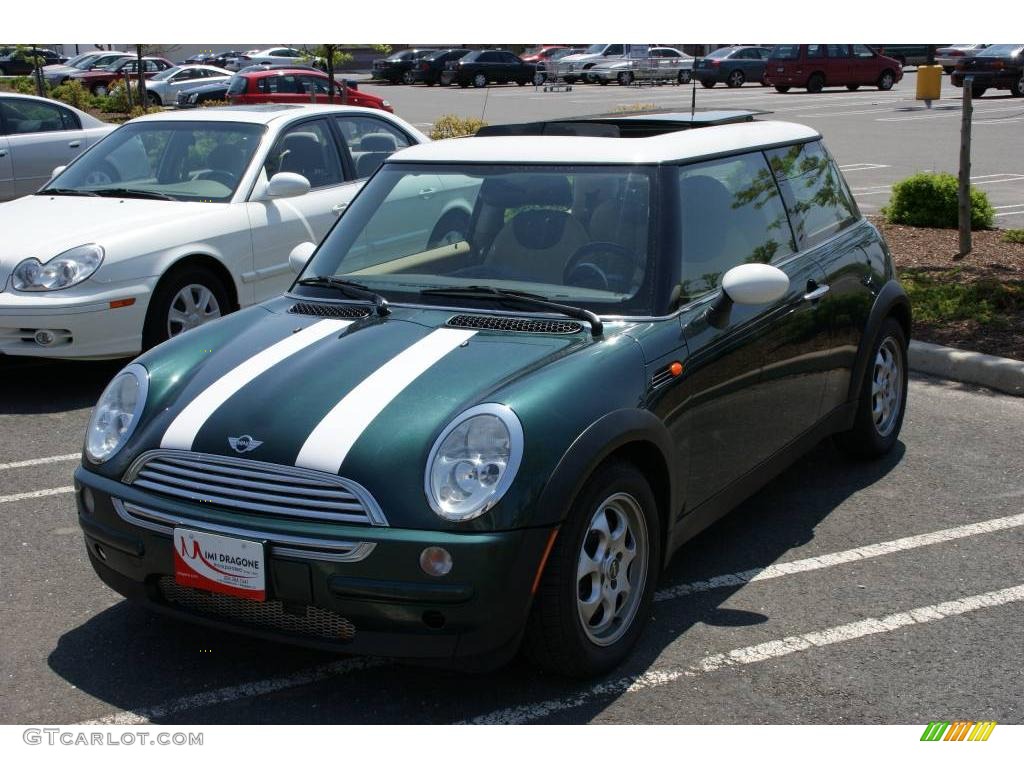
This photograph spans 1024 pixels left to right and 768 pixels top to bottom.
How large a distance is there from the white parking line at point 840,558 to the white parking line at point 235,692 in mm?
1154

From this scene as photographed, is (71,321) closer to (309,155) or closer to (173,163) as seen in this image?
(173,163)

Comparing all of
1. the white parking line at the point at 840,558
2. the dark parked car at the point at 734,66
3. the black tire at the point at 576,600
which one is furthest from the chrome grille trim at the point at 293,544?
the dark parked car at the point at 734,66

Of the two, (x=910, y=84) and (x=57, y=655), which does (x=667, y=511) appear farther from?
(x=910, y=84)

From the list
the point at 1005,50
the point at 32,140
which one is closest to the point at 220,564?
the point at 32,140

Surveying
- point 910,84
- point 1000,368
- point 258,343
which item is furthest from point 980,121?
point 258,343

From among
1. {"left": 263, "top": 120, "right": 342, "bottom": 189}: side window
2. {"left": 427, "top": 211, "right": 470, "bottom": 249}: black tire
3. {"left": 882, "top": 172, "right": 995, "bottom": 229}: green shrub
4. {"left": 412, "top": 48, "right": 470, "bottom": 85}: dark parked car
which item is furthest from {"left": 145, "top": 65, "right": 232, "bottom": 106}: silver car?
{"left": 427, "top": 211, "right": 470, "bottom": 249}: black tire

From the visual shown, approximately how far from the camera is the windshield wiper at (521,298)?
418 cm

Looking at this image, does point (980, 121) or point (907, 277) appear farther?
point (980, 121)

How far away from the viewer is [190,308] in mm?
7621

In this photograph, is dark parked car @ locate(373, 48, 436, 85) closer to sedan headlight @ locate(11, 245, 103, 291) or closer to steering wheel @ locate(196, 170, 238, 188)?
steering wheel @ locate(196, 170, 238, 188)

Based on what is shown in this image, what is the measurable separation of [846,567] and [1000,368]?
3.03 meters

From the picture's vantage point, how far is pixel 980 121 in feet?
86.6

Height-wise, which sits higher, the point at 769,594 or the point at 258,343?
the point at 258,343

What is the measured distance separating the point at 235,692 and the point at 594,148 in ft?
7.84
